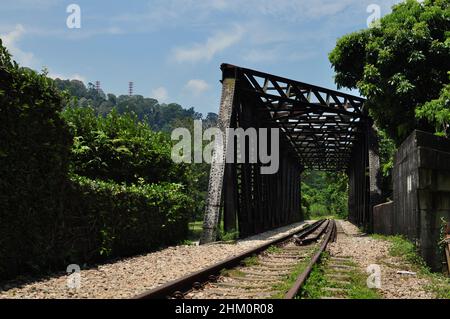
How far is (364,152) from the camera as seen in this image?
1016 inches

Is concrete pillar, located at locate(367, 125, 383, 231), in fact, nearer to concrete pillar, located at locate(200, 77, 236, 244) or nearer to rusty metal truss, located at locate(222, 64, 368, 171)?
rusty metal truss, located at locate(222, 64, 368, 171)

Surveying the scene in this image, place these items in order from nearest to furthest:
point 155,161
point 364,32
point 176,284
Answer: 1. point 176,284
2. point 155,161
3. point 364,32

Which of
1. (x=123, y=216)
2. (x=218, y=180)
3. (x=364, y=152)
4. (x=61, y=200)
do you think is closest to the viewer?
(x=61, y=200)

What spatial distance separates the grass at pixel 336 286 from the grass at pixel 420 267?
0.90 metres

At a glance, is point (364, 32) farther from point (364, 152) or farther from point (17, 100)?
point (17, 100)

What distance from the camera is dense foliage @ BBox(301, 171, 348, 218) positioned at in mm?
61319

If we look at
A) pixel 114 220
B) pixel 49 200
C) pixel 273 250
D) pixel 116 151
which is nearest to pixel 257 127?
pixel 116 151

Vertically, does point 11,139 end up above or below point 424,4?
below

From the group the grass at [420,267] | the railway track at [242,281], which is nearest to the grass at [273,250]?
the railway track at [242,281]

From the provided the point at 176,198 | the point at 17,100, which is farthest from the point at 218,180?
the point at 17,100

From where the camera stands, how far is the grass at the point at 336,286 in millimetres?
5959

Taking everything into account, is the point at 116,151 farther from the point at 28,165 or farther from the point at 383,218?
the point at 383,218

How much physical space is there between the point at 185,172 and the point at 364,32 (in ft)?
29.2

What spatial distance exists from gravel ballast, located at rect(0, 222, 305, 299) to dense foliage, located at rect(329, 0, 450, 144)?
887 centimetres
